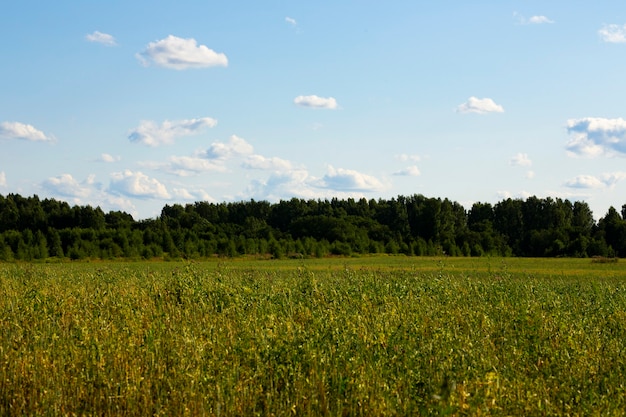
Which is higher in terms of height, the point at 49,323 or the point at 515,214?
the point at 515,214

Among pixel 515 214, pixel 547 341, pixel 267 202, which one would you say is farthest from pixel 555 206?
pixel 547 341

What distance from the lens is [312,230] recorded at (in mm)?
104938

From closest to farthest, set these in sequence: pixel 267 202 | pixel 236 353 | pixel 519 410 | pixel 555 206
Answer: pixel 519 410
pixel 236 353
pixel 555 206
pixel 267 202

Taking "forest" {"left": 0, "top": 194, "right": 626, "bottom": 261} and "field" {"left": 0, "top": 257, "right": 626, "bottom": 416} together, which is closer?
"field" {"left": 0, "top": 257, "right": 626, "bottom": 416}

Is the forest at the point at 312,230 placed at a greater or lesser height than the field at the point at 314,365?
greater

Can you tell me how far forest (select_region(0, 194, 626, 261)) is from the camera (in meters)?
80.0

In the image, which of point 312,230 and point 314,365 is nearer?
point 314,365

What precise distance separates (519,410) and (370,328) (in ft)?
11.1

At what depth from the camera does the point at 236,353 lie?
881 cm

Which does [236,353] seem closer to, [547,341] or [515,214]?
[547,341]

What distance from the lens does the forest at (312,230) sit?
80000 mm

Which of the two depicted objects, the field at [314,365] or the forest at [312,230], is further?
the forest at [312,230]

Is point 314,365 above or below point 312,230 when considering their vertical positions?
below

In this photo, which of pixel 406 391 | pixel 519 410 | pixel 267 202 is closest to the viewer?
pixel 519 410
